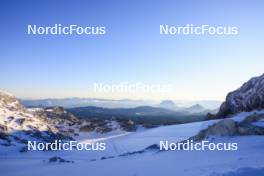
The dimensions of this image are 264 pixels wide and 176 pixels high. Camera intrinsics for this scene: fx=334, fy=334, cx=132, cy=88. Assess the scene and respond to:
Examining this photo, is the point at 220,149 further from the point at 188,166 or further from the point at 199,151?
the point at 188,166

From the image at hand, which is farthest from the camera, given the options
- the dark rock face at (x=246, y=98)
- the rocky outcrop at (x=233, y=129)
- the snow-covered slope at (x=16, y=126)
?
the snow-covered slope at (x=16, y=126)

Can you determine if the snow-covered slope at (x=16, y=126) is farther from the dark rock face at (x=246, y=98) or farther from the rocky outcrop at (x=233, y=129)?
the rocky outcrop at (x=233, y=129)

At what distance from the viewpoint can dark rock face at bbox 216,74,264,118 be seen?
41484mm

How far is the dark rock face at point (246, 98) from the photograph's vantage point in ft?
136

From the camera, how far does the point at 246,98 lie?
A: 45.7 metres

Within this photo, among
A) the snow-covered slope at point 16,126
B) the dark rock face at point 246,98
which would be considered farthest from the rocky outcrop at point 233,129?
the snow-covered slope at point 16,126

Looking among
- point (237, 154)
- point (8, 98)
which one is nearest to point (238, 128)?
point (237, 154)

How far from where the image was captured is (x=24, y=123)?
266ft

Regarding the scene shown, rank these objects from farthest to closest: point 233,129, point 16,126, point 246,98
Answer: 1. point 16,126
2. point 246,98
3. point 233,129

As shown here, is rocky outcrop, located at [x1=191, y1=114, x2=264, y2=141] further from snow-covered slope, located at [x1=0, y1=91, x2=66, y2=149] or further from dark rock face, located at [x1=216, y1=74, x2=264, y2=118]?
snow-covered slope, located at [x1=0, y1=91, x2=66, y2=149]

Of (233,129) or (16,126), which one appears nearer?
(233,129)

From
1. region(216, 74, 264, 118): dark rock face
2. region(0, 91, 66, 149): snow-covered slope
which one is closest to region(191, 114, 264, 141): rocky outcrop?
region(216, 74, 264, 118): dark rock face

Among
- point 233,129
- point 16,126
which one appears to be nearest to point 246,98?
point 233,129

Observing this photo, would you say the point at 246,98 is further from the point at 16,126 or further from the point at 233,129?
the point at 16,126
